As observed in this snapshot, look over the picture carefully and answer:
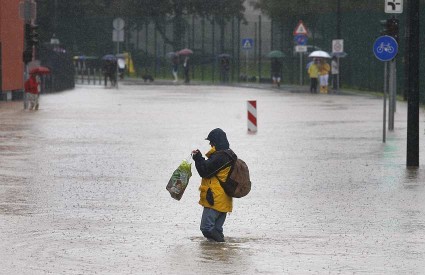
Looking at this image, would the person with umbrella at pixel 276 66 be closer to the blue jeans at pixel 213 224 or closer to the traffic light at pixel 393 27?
the traffic light at pixel 393 27

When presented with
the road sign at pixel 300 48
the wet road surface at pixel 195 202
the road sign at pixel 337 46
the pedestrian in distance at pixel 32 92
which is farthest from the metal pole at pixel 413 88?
the road sign at pixel 300 48

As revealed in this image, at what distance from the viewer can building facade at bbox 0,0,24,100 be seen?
49188 millimetres

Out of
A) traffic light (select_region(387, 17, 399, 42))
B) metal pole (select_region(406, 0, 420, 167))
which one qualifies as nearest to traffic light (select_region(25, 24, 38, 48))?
traffic light (select_region(387, 17, 399, 42))

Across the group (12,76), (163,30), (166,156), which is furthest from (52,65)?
(166,156)

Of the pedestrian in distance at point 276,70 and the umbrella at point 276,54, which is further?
the umbrella at point 276,54

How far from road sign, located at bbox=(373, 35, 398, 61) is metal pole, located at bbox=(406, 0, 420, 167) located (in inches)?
200

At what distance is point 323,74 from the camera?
192 ft

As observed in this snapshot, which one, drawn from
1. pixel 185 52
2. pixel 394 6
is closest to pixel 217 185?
pixel 394 6

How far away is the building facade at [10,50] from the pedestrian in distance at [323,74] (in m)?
13.2

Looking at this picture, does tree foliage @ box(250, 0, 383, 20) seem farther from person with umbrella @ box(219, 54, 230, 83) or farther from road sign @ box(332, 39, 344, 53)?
road sign @ box(332, 39, 344, 53)

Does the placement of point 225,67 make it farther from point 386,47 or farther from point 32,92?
point 386,47

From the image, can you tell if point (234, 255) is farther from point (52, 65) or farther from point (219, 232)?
point (52, 65)

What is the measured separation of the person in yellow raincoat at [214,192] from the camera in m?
13.6

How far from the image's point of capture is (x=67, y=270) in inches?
459
